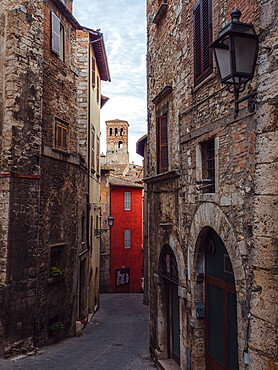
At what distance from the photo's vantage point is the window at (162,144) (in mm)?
9562

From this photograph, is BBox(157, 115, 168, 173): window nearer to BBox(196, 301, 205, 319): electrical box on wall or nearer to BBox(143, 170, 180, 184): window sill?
BBox(143, 170, 180, 184): window sill

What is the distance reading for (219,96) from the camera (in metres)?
6.16

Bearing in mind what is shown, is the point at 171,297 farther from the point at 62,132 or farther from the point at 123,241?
the point at 123,241

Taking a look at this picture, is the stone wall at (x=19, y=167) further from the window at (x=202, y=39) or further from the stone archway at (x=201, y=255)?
the window at (x=202, y=39)

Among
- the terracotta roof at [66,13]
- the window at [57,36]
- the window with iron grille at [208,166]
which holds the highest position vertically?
the terracotta roof at [66,13]

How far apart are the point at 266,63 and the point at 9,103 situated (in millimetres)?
7969

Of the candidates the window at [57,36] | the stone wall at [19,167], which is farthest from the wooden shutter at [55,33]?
the stone wall at [19,167]

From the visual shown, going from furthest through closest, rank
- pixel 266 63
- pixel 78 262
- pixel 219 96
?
pixel 78 262
pixel 219 96
pixel 266 63

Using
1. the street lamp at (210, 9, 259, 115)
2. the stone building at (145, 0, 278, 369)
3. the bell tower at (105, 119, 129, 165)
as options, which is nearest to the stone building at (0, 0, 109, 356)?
the stone building at (145, 0, 278, 369)

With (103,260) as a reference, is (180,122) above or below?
above

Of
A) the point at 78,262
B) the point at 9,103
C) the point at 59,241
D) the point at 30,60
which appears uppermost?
the point at 30,60

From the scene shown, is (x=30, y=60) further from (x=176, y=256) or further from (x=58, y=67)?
(x=176, y=256)

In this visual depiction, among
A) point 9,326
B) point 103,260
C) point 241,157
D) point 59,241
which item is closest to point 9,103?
point 59,241

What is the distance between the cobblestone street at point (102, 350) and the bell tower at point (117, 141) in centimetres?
5151
